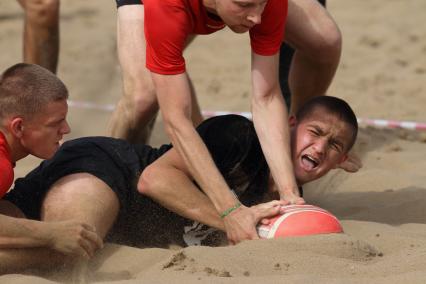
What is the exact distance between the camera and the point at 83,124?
25.7ft

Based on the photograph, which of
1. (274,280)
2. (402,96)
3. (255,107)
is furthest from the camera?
(402,96)

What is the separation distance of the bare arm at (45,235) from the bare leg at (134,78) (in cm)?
148

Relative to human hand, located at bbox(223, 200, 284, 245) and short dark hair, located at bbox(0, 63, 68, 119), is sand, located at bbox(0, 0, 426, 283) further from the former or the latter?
short dark hair, located at bbox(0, 63, 68, 119)

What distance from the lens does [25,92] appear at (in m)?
4.46

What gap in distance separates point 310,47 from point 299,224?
1.54 meters

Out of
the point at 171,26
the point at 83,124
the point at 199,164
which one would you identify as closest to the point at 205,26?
the point at 171,26

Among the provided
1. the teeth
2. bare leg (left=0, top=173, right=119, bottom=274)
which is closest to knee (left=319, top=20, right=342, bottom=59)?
the teeth

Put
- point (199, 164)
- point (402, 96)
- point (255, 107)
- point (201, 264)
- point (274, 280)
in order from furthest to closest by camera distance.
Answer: point (402, 96), point (255, 107), point (199, 164), point (201, 264), point (274, 280)

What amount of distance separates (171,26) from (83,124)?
3.34m

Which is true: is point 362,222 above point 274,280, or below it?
below

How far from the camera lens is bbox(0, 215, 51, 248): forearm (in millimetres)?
4266

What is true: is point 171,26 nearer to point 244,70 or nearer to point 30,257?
point 30,257

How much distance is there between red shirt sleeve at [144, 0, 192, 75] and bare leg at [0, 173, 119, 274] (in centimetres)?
61

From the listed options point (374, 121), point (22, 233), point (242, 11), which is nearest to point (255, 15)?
point (242, 11)
